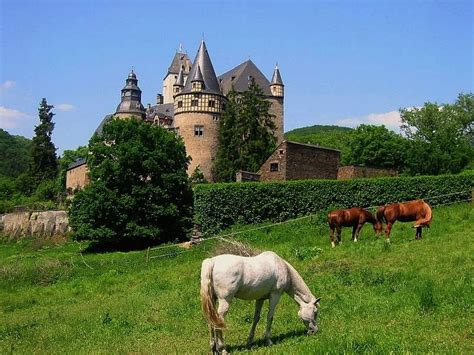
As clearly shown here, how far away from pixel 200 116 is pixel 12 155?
253 feet

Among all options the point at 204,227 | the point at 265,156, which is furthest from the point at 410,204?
the point at 265,156

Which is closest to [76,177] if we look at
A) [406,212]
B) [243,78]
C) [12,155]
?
[243,78]

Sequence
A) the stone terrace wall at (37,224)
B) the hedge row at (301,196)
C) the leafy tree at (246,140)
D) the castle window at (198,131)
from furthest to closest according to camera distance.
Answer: the castle window at (198,131) < the leafy tree at (246,140) < the stone terrace wall at (37,224) < the hedge row at (301,196)

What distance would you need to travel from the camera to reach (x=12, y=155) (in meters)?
135

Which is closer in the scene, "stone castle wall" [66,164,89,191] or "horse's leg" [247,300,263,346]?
"horse's leg" [247,300,263,346]

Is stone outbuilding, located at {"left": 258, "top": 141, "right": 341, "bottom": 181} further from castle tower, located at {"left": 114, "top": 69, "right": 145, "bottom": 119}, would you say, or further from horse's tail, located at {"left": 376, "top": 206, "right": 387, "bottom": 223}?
castle tower, located at {"left": 114, "top": 69, "right": 145, "bottom": 119}

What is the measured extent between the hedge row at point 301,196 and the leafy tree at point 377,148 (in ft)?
113

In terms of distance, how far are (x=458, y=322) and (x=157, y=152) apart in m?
39.9

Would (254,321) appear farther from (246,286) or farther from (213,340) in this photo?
(213,340)

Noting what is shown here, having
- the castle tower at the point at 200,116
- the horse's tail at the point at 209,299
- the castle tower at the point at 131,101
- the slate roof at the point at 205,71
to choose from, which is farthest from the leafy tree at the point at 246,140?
the horse's tail at the point at 209,299

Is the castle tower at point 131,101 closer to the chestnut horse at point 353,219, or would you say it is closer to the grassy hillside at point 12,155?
the grassy hillside at point 12,155

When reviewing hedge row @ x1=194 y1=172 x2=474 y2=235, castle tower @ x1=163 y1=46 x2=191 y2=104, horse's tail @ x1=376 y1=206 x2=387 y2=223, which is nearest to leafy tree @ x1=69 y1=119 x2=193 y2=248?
hedge row @ x1=194 y1=172 x2=474 y2=235

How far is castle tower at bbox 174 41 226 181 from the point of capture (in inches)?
2852

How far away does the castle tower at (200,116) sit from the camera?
238 feet
